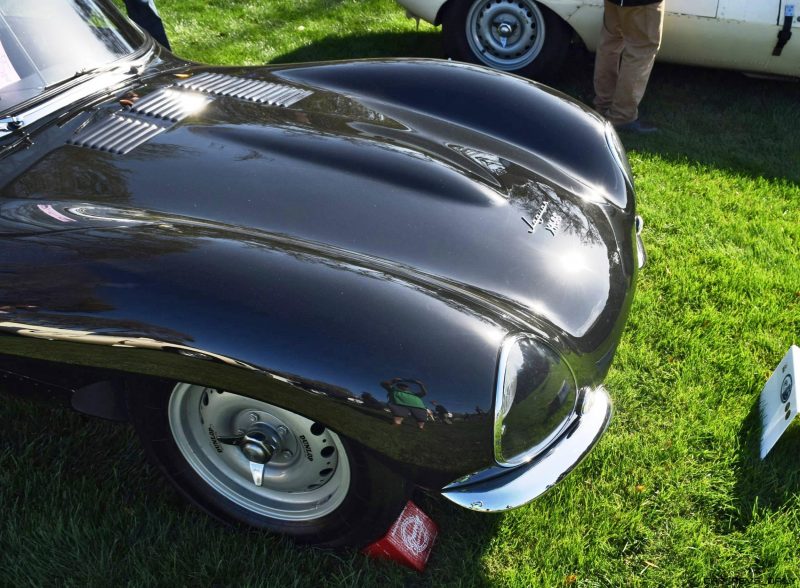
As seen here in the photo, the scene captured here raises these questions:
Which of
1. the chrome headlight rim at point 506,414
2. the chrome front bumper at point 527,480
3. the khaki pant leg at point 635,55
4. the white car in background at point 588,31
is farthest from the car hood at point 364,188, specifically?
the white car in background at point 588,31

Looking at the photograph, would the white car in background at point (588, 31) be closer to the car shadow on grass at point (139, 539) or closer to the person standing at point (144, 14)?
the person standing at point (144, 14)

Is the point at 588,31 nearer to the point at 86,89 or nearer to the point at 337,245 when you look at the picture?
the point at 86,89

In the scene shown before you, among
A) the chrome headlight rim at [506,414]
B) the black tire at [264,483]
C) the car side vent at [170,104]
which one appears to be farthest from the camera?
the car side vent at [170,104]

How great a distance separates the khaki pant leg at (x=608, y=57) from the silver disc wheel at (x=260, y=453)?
3.77 meters

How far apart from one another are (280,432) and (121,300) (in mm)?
546

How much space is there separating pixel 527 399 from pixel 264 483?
0.84m

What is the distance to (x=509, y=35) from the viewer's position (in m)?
5.36

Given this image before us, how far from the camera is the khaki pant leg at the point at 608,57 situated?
4797mm

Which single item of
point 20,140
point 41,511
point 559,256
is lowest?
point 41,511

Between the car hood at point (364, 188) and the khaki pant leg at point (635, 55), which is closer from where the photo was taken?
the car hood at point (364, 188)

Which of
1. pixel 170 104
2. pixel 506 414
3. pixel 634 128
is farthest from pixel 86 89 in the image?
pixel 634 128

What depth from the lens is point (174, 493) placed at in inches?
93.2

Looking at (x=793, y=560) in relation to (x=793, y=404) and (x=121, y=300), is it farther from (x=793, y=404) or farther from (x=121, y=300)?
(x=121, y=300)

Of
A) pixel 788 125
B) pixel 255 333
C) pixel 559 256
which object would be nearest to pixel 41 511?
pixel 255 333
